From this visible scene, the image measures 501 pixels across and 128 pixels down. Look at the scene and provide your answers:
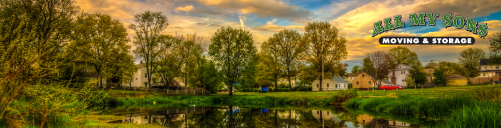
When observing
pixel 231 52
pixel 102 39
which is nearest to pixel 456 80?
pixel 231 52

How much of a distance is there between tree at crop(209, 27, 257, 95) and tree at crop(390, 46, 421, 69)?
58.6 m

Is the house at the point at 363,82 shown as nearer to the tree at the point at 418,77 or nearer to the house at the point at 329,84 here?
the house at the point at 329,84

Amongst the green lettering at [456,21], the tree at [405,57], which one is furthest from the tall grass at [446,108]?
the tree at [405,57]

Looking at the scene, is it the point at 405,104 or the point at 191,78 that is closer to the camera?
the point at 405,104

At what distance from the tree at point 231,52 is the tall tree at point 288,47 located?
1678 centimetres

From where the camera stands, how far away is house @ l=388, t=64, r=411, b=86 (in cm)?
7719

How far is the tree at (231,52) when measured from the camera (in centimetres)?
4381

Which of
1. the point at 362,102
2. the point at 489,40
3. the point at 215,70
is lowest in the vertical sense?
the point at 362,102

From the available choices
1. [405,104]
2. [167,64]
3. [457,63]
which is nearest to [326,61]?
[167,64]

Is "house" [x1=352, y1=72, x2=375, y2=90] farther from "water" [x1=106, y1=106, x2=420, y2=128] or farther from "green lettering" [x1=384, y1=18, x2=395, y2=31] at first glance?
"water" [x1=106, y1=106, x2=420, y2=128]

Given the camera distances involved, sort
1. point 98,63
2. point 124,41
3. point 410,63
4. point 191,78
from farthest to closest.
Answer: point 410,63, point 191,78, point 124,41, point 98,63

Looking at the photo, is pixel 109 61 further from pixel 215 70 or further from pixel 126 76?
pixel 215 70

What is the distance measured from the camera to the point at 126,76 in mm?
47938

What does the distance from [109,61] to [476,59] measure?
4019 inches
